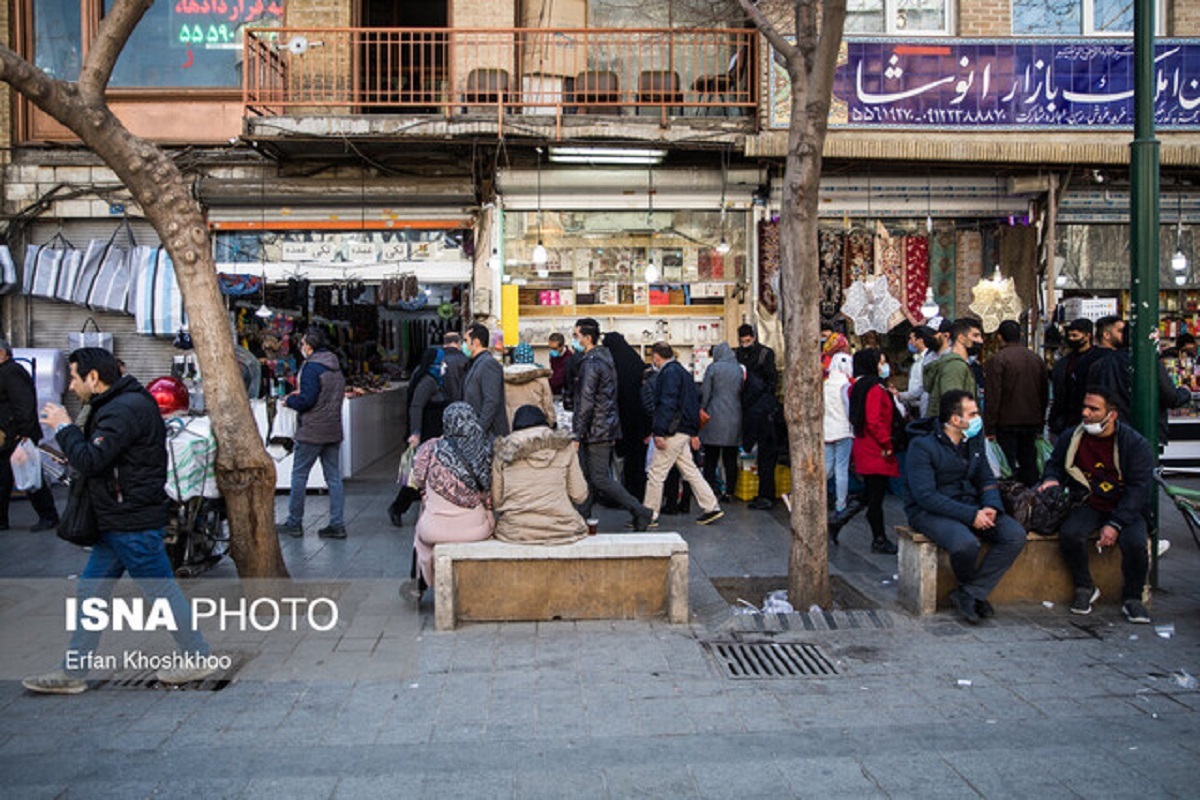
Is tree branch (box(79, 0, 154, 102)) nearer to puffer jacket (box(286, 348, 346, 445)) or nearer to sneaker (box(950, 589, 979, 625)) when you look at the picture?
puffer jacket (box(286, 348, 346, 445))

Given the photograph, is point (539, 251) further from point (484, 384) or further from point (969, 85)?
point (969, 85)

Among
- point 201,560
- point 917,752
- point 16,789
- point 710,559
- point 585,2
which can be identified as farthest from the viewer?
point 585,2

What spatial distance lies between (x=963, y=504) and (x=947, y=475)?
0.22 m

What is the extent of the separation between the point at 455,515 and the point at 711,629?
6.06 feet

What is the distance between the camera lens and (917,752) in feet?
14.7

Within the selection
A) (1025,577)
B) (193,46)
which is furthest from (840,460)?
(193,46)

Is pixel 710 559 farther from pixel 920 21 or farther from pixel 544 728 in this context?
pixel 920 21

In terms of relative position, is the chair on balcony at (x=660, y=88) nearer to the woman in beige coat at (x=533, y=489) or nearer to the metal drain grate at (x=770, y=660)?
the woman in beige coat at (x=533, y=489)

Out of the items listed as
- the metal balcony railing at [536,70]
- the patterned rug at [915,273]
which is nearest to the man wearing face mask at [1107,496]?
the patterned rug at [915,273]

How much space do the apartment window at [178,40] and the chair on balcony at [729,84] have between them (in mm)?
5649

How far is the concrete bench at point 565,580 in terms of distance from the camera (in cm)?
631

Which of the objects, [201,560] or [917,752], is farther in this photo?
[201,560]

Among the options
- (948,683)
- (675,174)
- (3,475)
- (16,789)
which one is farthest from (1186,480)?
(3,475)

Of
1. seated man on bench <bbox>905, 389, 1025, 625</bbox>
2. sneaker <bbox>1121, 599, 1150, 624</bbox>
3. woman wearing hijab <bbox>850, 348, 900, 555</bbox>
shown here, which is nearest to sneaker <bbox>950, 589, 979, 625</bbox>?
seated man on bench <bbox>905, 389, 1025, 625</bbox>
